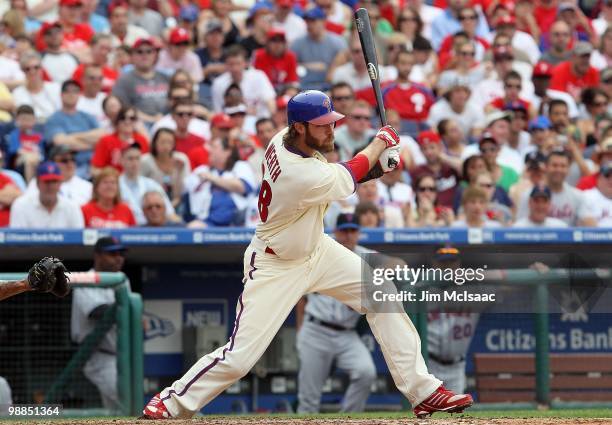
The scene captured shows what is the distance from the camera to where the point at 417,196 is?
33.8 feet

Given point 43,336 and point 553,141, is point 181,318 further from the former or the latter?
point 553,141

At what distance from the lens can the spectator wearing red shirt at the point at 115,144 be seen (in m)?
10.4

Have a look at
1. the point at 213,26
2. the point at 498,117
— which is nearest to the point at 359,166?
the point at 498,117

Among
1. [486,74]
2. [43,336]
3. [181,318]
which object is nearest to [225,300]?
[181,318]

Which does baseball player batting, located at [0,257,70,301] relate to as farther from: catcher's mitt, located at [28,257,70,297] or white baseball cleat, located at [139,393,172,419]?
white baseball cleat, located at [139,393,172,419]

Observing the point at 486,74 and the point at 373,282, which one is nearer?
the point at 373,282

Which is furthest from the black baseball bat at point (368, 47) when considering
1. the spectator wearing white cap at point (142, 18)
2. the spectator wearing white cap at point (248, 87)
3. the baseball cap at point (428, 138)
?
the spectator wearing white cap at point (142, 18)

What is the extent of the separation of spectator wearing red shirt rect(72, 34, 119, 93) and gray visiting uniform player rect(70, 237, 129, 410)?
138 inches

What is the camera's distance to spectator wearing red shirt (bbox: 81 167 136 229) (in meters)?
9.42

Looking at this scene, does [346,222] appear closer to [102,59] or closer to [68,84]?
[68,84]

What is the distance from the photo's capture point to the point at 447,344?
28.6ft

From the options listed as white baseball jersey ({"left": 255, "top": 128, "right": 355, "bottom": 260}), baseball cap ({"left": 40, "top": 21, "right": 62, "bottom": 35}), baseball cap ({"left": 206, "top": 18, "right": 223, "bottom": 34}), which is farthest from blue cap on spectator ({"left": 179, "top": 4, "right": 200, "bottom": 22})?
white baseball jersey ({"left": 255, "top": 128, "right": 355, "bottom": 260})

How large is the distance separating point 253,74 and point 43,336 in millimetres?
4078

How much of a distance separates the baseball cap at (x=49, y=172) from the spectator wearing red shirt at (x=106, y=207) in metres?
0.34
